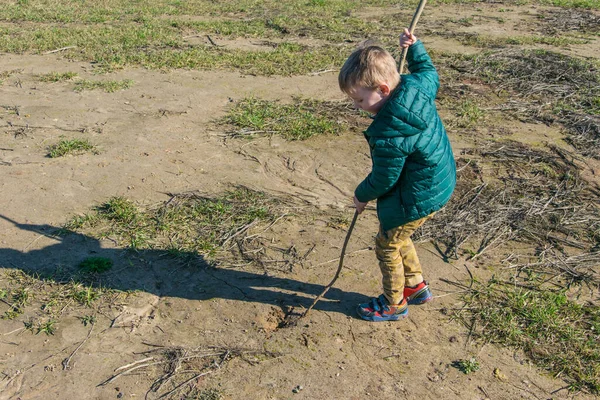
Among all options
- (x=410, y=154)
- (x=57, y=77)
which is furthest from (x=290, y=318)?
(x=57, y=77)

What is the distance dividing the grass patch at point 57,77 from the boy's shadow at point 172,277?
3.90m

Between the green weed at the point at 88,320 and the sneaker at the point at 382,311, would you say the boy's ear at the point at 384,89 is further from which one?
the green weed at the point at 88,320

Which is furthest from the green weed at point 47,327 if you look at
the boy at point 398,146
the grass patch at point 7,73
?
the grass patch at point 7,73

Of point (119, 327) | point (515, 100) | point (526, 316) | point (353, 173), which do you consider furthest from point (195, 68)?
point (526, 316)

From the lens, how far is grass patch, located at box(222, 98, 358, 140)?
6371mm

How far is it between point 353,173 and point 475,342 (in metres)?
2.38

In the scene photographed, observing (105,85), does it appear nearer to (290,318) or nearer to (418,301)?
(290,318)

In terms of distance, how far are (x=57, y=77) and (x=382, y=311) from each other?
19.0 feet

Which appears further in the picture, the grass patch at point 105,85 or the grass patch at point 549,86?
the grass patch at point 105,85

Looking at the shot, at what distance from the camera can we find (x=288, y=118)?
668 centimetres

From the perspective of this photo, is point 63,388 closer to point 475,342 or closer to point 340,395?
point 340,395

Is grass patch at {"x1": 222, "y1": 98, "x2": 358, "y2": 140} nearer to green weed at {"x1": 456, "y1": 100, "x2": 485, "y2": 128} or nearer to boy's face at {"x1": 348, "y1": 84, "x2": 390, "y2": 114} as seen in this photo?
green weed at {"x1": 456, "y1": 100, "x2": 485, "y2": 128}

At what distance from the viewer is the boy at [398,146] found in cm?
313

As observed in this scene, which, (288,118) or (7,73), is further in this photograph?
(7,73)
